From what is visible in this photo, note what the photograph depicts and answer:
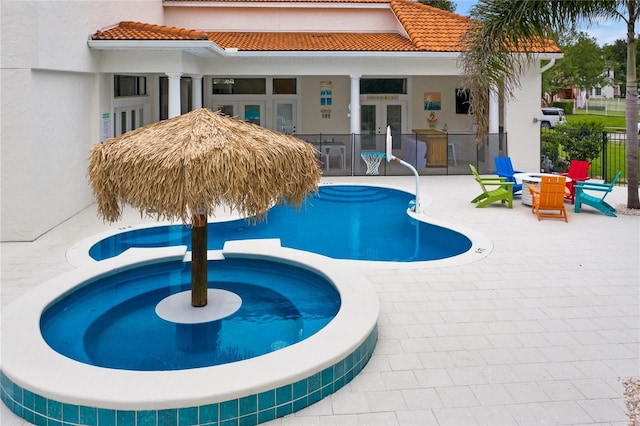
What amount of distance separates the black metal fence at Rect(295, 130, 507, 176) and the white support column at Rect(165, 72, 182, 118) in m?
5.44

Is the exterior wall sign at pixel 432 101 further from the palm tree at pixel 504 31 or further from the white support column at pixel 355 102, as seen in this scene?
the palm tree at pixel 504 31

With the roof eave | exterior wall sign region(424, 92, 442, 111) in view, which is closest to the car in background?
exterior wall sign region(424, 92, 442, 111)

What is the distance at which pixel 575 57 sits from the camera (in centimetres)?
6372

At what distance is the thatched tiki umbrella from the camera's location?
20.2 feet

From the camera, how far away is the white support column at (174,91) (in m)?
17.3

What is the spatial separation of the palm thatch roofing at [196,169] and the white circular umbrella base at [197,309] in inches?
52.1

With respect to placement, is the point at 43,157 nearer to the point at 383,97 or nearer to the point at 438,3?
the point at 383,97

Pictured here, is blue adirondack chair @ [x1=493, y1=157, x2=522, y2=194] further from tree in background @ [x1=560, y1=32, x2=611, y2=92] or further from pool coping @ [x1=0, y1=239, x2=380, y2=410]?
tree in background @ [x1=560, y1=32, x2=611, y2=92]

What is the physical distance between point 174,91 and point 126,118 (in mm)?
2616

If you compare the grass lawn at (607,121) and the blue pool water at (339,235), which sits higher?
the grass lawn at (607,121)

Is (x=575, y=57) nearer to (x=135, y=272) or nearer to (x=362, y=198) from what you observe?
(x=362, y=198)

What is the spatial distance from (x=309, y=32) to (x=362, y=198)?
36.4ft

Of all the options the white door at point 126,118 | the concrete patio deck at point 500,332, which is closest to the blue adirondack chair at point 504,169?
the concrete patio deck at point 500,332

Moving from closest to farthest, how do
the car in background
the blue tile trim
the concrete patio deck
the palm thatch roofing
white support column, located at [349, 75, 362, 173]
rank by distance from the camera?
the blue tile trim < the concrete patio deck < the palm thatch roofing < white support column, located at [349, 75, 362, 173] < the car in background
